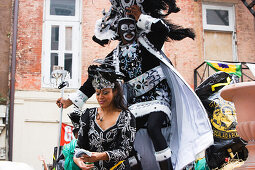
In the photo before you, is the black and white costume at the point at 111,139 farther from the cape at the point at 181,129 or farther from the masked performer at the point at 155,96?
the cape at the point at 181,129

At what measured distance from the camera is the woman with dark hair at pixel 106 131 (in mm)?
3510

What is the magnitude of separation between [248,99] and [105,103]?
118 cm

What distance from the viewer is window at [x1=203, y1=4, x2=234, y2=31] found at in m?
15.0

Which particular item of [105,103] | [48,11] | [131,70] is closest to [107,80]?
[105,103]

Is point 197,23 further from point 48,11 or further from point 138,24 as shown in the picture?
point 138,24

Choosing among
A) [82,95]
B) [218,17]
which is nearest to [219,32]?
[218,17]

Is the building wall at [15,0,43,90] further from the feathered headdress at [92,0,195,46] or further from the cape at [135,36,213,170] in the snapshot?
the cape at [135,36,213,170]

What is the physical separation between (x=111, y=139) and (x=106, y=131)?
0.08 meters

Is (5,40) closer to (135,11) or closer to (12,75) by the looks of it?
(12,75)

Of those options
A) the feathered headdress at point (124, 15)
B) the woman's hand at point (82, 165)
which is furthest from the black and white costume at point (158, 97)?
the woman's hand at point (82, 165)

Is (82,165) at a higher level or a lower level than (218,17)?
lower

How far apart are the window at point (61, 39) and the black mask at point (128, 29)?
29.2 ft

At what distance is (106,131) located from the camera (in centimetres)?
367

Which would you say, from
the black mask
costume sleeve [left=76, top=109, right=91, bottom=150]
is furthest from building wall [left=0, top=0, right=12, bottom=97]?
costume sleeve [left=76, top=109, right=91, bottom=150]
